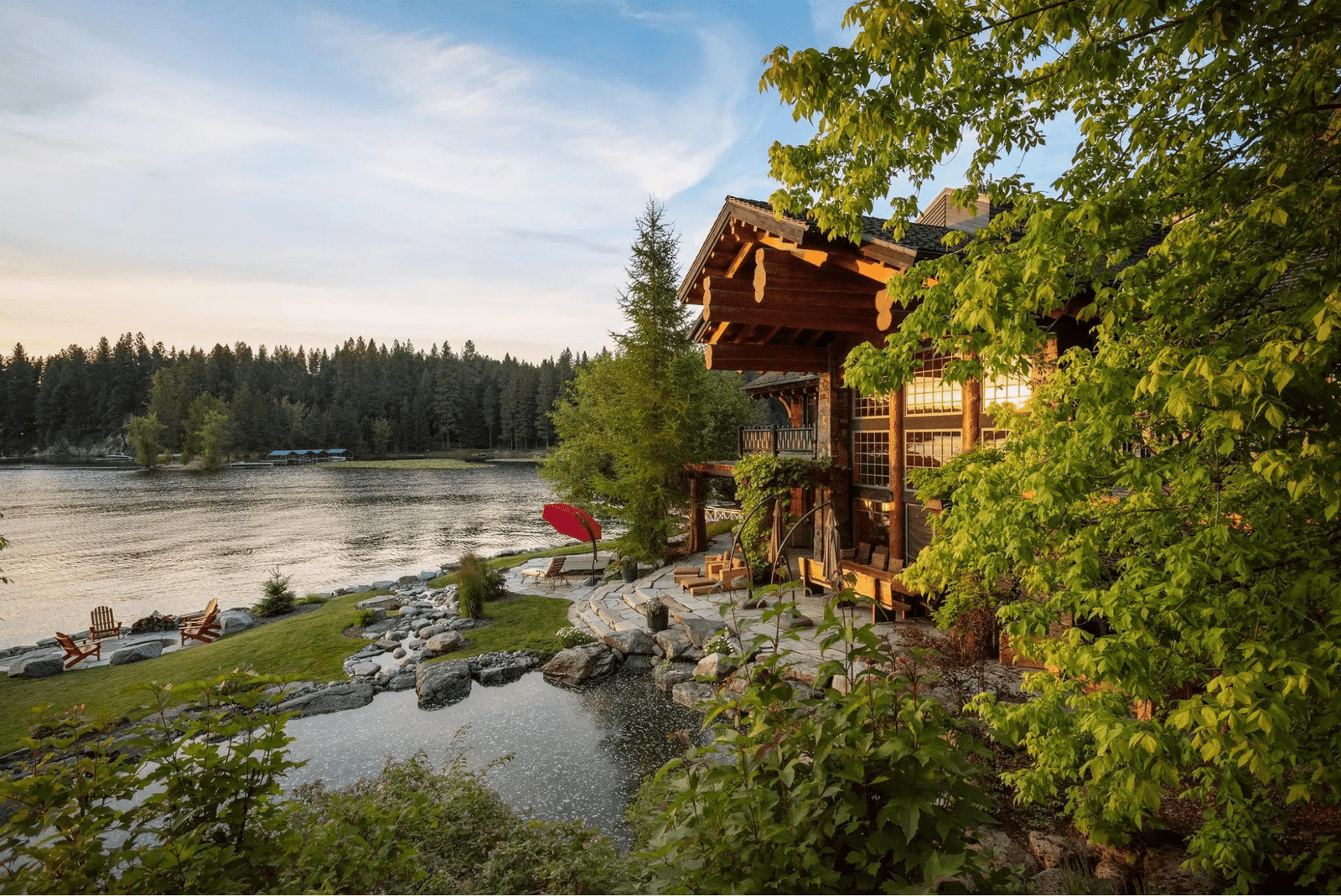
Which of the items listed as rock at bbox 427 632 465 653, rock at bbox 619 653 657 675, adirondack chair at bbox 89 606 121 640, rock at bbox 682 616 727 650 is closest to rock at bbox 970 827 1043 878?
rock at bbox 682 616 727 650

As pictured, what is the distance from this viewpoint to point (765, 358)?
1181cm

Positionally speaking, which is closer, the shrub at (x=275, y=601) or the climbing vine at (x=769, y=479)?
the climbing vine at (x=769, y=479)

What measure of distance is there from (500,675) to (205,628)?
28.0ft

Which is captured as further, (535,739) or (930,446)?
(930,446)

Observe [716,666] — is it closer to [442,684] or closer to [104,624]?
[442,684]

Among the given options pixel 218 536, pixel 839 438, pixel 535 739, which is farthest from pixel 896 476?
pixel 218 536

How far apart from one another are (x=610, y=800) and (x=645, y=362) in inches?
533

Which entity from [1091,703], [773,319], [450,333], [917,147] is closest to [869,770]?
[1091,703]

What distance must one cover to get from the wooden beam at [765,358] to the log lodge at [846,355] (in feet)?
0.08

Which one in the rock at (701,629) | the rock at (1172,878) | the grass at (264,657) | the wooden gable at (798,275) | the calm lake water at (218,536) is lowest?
the calm lake water at (218,536)

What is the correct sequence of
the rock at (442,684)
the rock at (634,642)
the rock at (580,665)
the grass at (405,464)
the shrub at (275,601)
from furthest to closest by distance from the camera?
the grass at (405,464)
the shrub at (275,601)
the rock at (634,642)
the rock at (580,665)
the rock at (442,684)

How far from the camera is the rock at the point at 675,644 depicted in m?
10.0

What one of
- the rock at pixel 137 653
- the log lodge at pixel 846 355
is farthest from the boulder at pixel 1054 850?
the rock at pixel 137 653

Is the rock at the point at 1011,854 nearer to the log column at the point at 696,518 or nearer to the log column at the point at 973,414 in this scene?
the log column at the point at 973,414
